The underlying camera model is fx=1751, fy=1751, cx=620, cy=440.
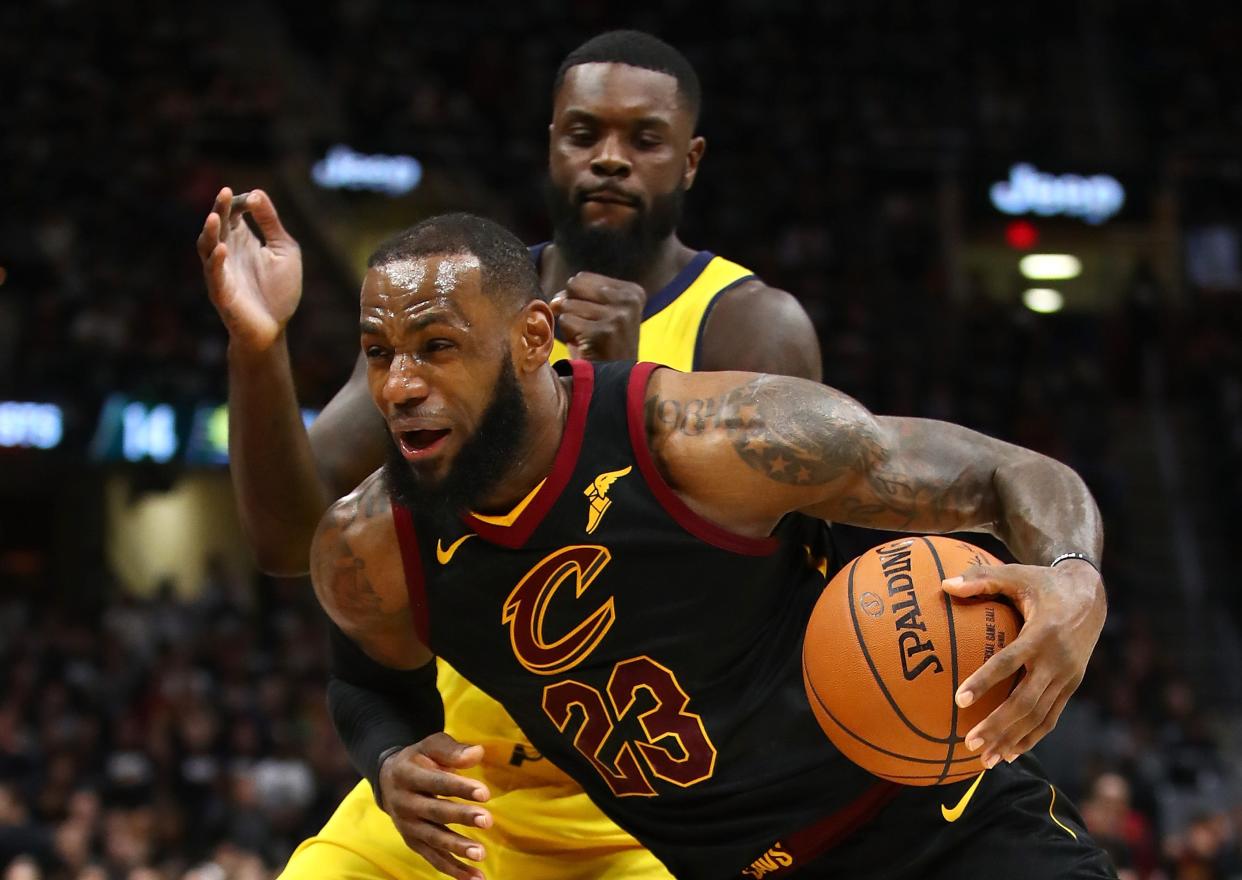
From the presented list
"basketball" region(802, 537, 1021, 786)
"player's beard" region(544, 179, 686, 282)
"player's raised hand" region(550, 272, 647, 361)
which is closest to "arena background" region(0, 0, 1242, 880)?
"player's beard" region(544, 179, 686, 282)

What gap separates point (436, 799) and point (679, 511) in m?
0.69

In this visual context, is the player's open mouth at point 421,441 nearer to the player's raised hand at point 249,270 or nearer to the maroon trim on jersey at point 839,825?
the player's raised hand at point 249,270

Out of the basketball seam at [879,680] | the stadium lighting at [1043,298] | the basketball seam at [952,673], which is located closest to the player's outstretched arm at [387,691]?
the basketball seam at [879,680]

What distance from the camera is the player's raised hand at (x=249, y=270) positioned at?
149 inches

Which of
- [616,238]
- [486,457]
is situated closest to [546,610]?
[486,457]

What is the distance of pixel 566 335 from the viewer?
379 centimetres

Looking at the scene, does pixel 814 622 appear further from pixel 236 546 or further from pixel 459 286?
pixel 236 546

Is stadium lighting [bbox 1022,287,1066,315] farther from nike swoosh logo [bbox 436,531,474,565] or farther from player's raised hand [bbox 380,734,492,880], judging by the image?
player's raised hand [bbox 380,734,492,880]

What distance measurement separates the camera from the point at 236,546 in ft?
52.1

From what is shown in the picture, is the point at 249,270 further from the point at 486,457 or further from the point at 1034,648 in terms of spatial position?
the point at 1034,648

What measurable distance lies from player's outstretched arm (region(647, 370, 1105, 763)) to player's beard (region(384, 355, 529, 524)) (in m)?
0.25

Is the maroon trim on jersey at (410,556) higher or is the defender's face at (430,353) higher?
the defender's face at (430,353)

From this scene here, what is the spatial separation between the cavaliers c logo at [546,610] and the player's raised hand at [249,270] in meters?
0.98

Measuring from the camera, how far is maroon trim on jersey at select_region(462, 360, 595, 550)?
3.23 m
